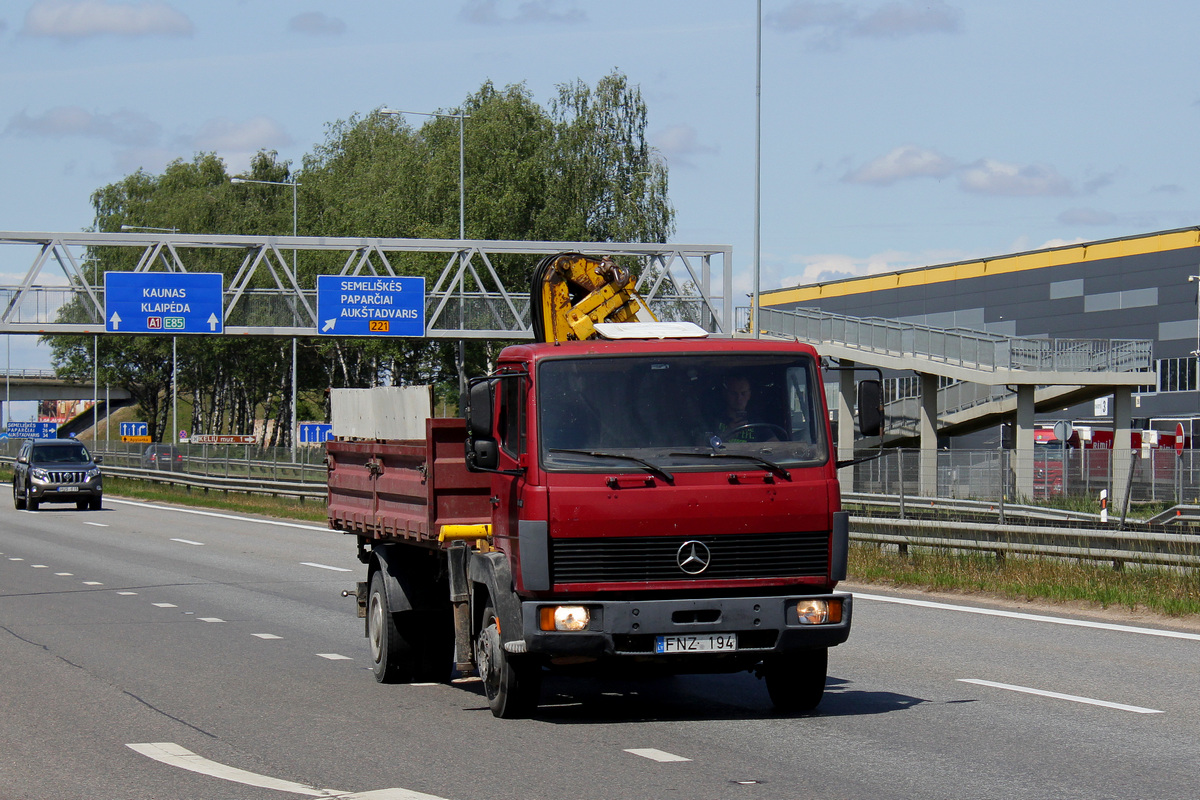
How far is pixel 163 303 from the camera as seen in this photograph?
38406 millimetres

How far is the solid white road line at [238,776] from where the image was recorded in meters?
6.93

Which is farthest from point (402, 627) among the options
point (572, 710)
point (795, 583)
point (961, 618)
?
point (961, 618)

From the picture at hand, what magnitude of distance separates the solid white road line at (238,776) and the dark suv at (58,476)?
31883 mm

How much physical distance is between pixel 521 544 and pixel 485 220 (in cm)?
5368

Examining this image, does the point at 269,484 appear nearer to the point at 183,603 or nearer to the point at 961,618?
the point at 183,603

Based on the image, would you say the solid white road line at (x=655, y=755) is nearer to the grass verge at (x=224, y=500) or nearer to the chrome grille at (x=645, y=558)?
the chrome grille at (x=645, y=558)

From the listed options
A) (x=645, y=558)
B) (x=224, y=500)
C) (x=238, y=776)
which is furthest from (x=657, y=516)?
(x=224, y=500)

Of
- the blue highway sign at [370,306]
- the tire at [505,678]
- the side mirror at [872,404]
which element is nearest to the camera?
the tire at [505,678]

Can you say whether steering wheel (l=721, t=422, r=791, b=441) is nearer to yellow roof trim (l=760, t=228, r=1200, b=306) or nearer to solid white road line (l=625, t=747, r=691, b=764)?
solid white road line (l=625, t=747, r=691, b=764)

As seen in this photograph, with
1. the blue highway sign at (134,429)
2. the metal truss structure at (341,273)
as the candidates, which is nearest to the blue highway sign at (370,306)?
the metal truss structure at (341,273)

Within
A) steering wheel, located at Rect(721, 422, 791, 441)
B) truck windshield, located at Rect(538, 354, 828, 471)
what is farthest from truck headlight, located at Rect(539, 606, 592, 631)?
steering wheel, located at Rect(721, 422, 791, 441)

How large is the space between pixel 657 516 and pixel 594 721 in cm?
149

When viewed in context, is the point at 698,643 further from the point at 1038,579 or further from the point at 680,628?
the point at 1038,579

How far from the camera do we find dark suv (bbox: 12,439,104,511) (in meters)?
38.5
